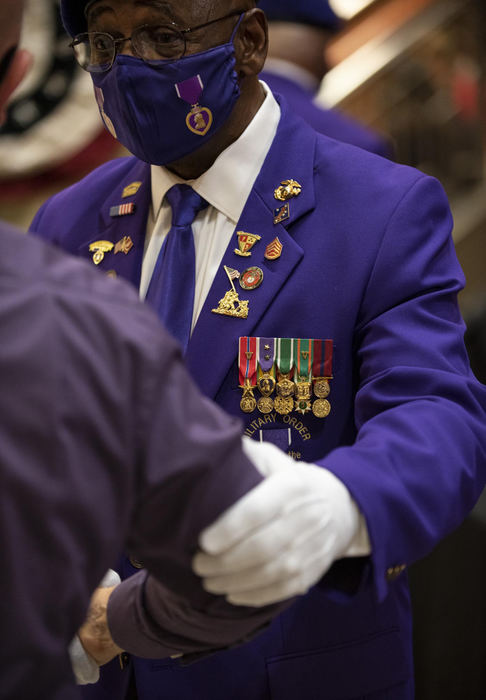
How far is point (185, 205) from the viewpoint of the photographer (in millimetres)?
1780

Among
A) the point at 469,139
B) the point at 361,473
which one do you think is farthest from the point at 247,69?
the point at 469,139

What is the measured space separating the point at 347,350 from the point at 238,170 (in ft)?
1.28

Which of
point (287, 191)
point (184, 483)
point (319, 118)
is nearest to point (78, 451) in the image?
point (184, 483)

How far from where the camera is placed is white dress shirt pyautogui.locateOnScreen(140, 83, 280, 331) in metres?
1.75

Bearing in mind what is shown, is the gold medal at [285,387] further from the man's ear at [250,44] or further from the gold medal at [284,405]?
the man's ear at [250,44]

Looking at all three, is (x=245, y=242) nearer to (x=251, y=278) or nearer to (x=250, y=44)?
(x=251, y=278)

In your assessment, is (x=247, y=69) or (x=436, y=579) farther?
(x=436, y=579)

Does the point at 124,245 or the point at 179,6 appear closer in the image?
the point at 179,6

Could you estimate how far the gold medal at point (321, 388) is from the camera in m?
1.64

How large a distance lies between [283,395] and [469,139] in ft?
12.7

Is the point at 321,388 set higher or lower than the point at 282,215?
lower

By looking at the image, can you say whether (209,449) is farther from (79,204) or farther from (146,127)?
(79,204)

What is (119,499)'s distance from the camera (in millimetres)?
934

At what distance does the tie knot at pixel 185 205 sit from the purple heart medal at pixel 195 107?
11 centimetres
